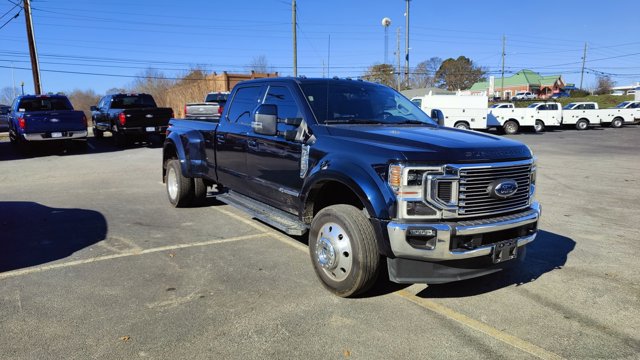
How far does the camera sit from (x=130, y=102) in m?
19.0

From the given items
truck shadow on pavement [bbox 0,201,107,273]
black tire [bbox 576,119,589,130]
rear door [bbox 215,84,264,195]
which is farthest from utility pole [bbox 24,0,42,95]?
black tire [bbox 576,119,589,130]

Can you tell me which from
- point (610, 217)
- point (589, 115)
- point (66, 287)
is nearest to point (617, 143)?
point (589, 115)

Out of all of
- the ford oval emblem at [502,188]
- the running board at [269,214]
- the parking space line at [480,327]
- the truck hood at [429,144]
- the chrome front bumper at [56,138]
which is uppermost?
the truck hood at [429,144]

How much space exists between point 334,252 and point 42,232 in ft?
14.5

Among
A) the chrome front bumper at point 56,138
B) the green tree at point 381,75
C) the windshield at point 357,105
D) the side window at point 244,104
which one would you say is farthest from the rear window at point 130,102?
the green tree at point 381,75

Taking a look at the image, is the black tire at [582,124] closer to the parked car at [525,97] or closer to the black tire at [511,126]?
the black tire at [511,126]

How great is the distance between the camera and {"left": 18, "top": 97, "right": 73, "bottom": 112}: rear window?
1623 cm

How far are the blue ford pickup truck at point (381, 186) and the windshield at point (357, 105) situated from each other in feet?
0.05

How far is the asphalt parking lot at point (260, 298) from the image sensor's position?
3.28m

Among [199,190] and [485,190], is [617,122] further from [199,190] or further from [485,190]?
[485,190]

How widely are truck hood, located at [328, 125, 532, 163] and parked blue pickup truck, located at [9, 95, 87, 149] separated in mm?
14421

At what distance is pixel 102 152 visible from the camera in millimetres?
17031

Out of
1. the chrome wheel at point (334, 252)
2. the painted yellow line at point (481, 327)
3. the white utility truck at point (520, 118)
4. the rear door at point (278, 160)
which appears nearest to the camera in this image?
the painted yellow line at point (481, 327)

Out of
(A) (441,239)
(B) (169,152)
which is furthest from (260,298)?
(B) (169,152)
